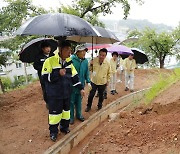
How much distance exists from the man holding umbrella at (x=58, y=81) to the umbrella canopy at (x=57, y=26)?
1.09ft

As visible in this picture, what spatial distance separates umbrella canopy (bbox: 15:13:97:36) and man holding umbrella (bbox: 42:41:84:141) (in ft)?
1.09

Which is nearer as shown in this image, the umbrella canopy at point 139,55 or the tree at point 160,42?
the umbrella canopy at point 139,55

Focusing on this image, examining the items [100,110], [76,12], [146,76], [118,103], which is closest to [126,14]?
[76,12]

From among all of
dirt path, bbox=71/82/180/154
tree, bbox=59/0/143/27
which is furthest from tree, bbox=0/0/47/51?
dirt path, bbox=71/82/180/154

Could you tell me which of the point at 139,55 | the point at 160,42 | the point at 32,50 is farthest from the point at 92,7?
the point at 160,42

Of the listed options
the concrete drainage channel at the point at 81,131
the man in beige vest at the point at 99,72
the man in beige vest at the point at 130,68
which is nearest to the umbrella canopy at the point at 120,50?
the man in beige vest at the point at 130,68

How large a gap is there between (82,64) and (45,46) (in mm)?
943

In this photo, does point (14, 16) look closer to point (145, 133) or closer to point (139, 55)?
point (139, 55)

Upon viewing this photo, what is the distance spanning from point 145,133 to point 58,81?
71.9 inches

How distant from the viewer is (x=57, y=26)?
15.4 ft

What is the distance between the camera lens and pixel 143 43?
22.4 metres

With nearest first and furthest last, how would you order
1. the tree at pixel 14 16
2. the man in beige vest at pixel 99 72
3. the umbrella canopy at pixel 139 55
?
the man in beige vest at pixel 99 72 → the tree at pixel 14 16 → the umbrella canopy at pixel 139 55

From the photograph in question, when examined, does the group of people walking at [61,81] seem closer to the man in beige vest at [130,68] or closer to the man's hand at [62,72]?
the man's hand at [62,72]

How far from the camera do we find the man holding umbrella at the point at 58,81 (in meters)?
4.97
